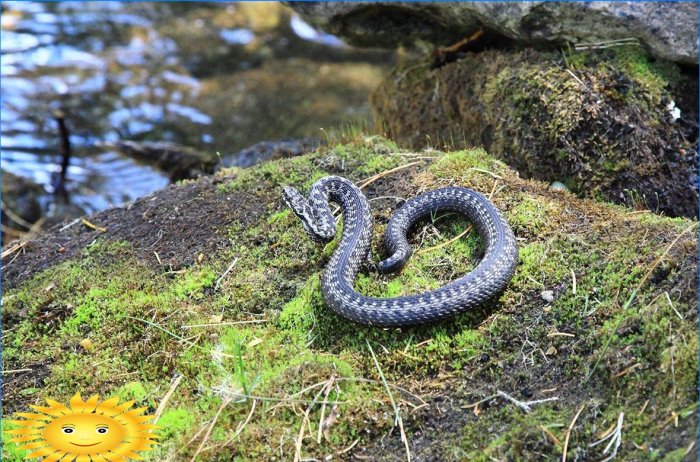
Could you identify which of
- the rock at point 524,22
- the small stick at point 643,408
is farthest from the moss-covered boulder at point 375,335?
the rock at point 524,22

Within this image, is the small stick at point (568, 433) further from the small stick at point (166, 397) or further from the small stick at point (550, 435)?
the small stick at point (166, 397)

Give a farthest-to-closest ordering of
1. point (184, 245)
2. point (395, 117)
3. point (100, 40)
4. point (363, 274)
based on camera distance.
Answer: point (100, 40) < point (395, 117) < point (184, 245) < point (363, 274)

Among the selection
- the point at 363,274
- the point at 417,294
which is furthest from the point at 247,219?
the point at 417,294

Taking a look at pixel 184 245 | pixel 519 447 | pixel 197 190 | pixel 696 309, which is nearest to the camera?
pixel 519 447

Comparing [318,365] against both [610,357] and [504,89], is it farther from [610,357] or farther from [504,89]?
[504,89]

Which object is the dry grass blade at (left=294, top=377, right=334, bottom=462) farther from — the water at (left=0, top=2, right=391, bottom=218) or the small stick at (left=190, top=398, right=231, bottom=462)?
the water at (left=0, top=2, right=391, bottom=218)

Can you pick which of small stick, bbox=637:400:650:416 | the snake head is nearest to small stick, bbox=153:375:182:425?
the snake head

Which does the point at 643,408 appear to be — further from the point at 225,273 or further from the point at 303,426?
the point at 225,273
